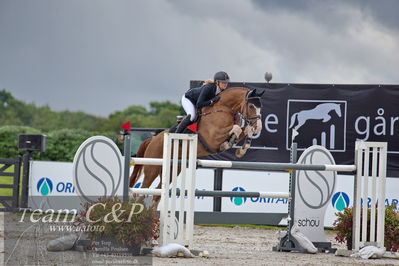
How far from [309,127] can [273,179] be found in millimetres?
1215

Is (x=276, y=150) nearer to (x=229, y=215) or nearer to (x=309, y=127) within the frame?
(x=309, y=127)

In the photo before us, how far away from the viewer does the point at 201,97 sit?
8.35 metres

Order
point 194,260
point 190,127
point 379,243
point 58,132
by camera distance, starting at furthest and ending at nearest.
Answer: point 58,132
point 190,127
point 379,243
point 194,260

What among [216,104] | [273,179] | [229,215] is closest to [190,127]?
[216,104]

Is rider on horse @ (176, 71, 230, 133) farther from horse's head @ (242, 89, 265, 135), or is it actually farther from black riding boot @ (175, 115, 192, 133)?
horse's head @ (242, 89, 265, 135)

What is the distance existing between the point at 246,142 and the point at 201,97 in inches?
99.2

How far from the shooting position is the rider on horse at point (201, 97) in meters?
8.33

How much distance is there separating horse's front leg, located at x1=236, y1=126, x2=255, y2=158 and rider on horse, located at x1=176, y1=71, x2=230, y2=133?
91 centimetres

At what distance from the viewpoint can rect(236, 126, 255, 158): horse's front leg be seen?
948 centimetres

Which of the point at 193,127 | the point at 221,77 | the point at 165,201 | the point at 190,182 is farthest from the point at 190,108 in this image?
the point at 165,201

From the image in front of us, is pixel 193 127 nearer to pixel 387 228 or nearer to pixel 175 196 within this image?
pixel 175 196

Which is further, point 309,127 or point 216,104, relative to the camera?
point 309,127

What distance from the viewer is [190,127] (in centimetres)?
852

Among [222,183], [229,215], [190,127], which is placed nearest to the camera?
[190,127]
